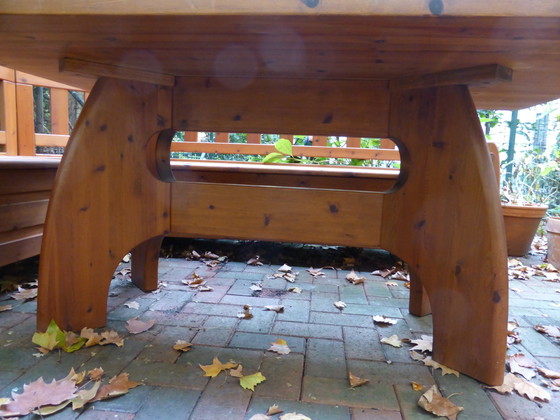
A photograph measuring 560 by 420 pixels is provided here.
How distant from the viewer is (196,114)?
1533mm

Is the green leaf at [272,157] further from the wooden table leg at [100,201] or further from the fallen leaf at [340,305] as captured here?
the wooden table leg at [100,201]

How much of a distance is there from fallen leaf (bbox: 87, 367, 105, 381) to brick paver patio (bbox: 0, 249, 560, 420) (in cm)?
2

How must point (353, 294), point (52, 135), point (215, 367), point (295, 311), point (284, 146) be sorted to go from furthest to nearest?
point (284, 146) < point (52, 135) < point (353, 294) < point (295, 311) < point (215, 367)

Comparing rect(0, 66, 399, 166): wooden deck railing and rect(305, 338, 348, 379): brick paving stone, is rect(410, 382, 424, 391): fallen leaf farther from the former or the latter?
rect(0, 66, 399, 166): wooden deck railing

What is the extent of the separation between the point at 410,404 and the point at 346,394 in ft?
0.60

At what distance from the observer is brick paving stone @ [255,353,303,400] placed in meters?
1.20

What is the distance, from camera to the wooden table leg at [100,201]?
4.68ft

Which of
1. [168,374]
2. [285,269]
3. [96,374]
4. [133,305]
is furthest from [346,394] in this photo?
[285,269]

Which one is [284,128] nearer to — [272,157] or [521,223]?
[272,157]

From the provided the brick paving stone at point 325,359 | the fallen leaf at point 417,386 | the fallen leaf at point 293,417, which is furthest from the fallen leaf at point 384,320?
the fallen leaf at point 293,417

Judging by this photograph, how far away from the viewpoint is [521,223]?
329 centimetres

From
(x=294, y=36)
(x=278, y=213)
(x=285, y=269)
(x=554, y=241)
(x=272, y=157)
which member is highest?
(x=294, y=36)

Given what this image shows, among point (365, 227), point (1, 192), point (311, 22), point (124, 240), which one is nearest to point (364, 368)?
point (365, 227)

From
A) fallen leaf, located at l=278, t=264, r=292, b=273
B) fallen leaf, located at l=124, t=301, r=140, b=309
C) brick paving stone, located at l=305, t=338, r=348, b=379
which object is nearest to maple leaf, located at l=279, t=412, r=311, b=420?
brick paving stone, located at l=305, t=338, r=348, b=379
